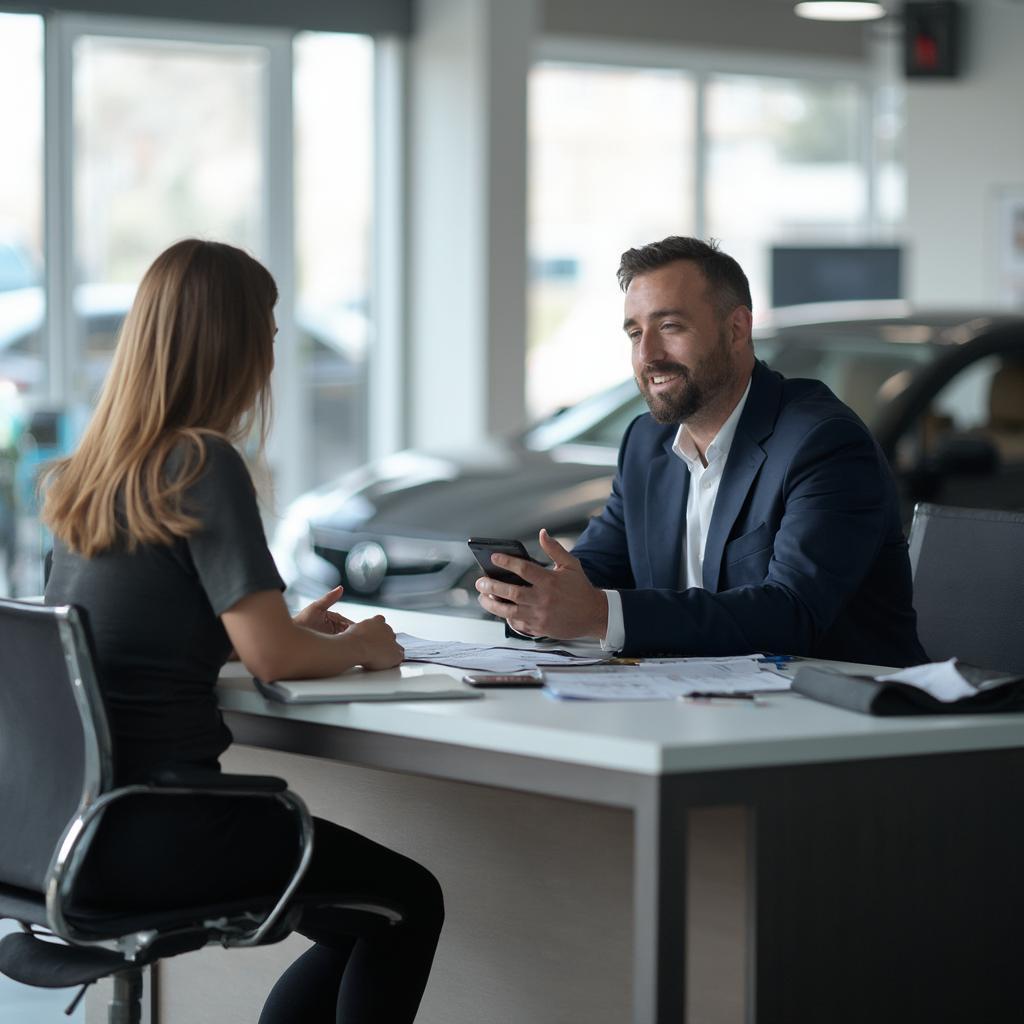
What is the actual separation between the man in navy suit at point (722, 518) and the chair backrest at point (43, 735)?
69 cm

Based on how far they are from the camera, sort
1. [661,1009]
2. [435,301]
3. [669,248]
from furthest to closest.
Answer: [435,301] → [669,248] → [661,1009]

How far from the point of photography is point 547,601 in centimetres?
265

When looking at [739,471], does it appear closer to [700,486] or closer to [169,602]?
[700,486]

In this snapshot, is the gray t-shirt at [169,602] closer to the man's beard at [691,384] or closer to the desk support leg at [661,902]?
the desk support leg at [661,902]

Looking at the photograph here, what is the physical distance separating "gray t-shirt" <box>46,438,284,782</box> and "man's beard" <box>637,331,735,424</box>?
0.97 meters

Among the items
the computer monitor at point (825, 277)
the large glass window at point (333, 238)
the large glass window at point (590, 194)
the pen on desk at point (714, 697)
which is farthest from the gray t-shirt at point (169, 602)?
the large glass window at point (590, 194)

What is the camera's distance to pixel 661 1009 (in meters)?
2.02

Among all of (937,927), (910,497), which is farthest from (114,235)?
(937,927)

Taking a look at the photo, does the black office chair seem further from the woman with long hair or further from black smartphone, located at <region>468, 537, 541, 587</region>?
black smartphone, located at <region>468, 537, 541, 587</region>

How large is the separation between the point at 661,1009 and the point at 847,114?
11.5 metres

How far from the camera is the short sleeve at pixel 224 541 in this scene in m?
2.26

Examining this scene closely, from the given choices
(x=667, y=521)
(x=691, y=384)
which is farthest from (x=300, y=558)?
(x=691, y=384)

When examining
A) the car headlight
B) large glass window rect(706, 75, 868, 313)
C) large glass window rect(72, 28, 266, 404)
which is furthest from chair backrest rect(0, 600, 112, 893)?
large glass window rect(706, 75, 868, 313)

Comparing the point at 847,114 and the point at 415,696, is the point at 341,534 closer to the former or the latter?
the point at 415,696
